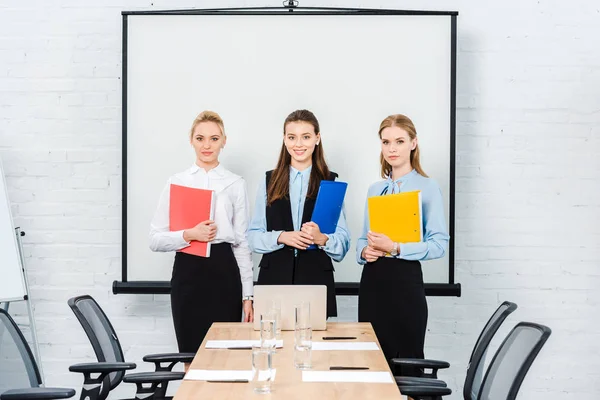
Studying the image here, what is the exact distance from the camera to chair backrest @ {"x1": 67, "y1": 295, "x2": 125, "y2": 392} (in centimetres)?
275

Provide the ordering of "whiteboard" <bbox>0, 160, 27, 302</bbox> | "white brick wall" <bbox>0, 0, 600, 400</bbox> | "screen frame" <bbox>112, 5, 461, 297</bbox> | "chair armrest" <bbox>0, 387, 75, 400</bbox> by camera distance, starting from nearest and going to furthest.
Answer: "chair armrest" <bbox>0, 387, 75, 400</bbox>, "whiteboard" <bbox>0, 160, 27, 302</bbox>, "screen frame" <bbox>112, 5, 461, 297</bbox>, "white brick wall" <bbox>0, 0, 600, 400</bbox>

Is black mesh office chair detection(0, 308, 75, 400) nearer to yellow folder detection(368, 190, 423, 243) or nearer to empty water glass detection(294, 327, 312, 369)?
empty water glass detection(294, 327, 312, 369)

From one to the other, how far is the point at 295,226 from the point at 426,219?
2.03 feet

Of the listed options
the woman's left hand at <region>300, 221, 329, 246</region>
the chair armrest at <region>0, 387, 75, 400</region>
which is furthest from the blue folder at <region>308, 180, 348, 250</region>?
the chair armrest at <region>0, 387, 75, 400</region>

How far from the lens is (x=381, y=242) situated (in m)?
3.22

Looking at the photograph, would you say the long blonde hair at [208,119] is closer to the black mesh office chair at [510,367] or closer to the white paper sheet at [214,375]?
the white paper sheet at [214,375]

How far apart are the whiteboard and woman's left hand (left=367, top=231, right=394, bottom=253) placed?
1820 mm

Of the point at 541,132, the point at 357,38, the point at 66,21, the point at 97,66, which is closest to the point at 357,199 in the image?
the point at 357,38

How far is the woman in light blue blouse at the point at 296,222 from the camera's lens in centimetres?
334

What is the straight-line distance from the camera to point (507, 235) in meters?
4.10

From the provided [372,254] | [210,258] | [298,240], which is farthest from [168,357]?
[372,254]

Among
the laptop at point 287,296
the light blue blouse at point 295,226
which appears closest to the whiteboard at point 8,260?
the light blue blouse at point 295,226

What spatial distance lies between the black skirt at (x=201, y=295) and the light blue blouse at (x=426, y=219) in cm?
66

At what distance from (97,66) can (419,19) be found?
6.10 feet
